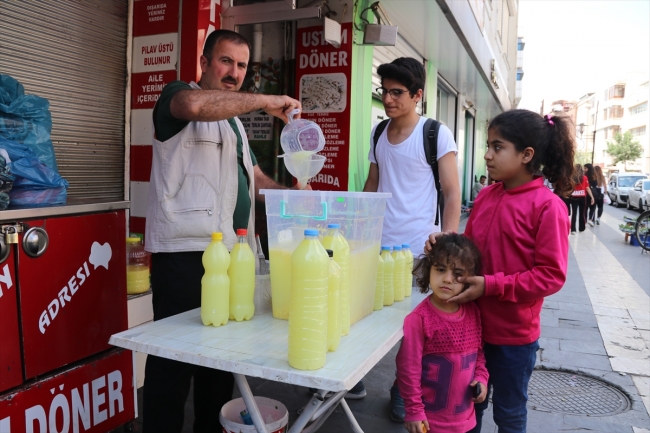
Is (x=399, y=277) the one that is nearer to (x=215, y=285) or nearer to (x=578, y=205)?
(x=215, y=285)

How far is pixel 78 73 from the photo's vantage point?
3795mm

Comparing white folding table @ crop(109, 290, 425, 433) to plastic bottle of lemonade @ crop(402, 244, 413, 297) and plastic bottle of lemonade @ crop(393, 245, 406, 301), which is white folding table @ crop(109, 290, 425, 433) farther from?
plastic bottle of lemonade @ crop(402, 244, 413, 297)

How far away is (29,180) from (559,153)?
244cm

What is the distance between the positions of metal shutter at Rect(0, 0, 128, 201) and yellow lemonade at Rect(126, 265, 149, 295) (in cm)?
61

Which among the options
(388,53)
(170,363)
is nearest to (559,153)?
(170,363)

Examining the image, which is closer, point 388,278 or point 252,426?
point 252,426

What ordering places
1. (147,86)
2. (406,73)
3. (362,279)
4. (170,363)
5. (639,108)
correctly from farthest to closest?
(639,108) → (147,86) → (406,73) → (170,363) → (362,279)

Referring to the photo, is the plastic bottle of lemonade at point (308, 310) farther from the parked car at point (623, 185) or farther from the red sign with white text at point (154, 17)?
the parked car at point (623, 185)

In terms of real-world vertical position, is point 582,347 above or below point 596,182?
below

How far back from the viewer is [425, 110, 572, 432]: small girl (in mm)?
2016

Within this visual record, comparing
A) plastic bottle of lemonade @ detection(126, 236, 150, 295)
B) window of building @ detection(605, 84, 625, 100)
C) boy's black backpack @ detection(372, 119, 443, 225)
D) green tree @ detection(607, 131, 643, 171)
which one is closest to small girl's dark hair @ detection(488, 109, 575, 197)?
boy's black backpack @ detection(372, 119, 443, 225)

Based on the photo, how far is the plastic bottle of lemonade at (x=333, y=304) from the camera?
68.2 inches

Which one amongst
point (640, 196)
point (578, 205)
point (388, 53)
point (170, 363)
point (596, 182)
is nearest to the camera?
point (170, 363)

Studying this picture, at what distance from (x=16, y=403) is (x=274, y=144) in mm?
3451
